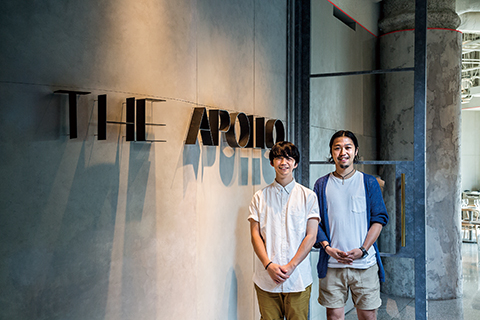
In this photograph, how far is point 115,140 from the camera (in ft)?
8.13

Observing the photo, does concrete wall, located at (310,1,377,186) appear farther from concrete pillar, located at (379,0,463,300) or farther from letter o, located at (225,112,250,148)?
letter o, located at (225,112,250,148)

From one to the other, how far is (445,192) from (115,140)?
4.50 metres

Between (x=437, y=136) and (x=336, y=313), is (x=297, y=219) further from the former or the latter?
(x=437, y=136)

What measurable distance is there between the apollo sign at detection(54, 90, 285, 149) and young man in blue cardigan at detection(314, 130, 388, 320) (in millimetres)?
753

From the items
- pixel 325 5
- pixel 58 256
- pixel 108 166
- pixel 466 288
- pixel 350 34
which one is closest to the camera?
pixel 58 256

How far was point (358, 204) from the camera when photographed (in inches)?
118

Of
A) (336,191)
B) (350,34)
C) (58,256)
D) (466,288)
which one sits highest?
(350,34)

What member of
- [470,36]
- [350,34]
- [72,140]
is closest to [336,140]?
[72,140]

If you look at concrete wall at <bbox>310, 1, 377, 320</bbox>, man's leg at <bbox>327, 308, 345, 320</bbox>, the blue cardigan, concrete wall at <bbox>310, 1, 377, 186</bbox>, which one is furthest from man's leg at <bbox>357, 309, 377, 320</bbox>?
concrete wall at <bbox>310, 1, 377, 186</bbox>

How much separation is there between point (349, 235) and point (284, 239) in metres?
0.45

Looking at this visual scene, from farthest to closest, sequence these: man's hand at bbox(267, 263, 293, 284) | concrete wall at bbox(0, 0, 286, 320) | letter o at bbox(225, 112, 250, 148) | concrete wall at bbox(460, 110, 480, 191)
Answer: concrete wall at bbox(460, 110, 480, 191) → letter o at bbox(225, 112, 250, 148) → man's hand at bbox(267, 263, 293, 284) → concrete wall at bbox(0, 0, 286, 320)

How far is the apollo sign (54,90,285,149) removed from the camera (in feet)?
7.56

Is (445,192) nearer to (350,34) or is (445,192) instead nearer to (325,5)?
(350,34)

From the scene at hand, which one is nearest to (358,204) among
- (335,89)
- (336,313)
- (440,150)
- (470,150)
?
(336,313)
